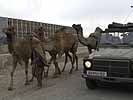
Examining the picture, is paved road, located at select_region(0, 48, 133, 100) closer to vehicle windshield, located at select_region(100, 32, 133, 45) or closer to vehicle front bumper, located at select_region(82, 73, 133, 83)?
vehicle front bumper, located at select_region(82, 73, 133, 83)

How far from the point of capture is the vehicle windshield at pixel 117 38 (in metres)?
10.1

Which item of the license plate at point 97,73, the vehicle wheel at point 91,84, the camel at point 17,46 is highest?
the camel at point 17,46

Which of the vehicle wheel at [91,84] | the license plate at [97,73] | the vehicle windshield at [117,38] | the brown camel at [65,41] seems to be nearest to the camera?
the license plate at [97,73]

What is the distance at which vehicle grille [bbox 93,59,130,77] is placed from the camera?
8422 mm

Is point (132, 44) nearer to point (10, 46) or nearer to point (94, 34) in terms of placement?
point (10, 46)

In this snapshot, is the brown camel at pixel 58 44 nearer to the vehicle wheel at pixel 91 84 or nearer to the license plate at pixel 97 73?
the vehicle wheel at pixel 91 84

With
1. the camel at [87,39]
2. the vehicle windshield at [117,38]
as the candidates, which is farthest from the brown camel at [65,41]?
the vehicle windshield at [117,38]

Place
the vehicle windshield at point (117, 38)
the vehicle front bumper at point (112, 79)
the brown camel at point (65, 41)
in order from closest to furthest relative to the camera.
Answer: the vehicle front bumper at point (112, 79) < the vehicle windshield at point (117, 38) < the brown camel at point (65, 41)

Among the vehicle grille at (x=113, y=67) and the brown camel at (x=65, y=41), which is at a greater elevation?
the brown camel at (x=65, y=41)

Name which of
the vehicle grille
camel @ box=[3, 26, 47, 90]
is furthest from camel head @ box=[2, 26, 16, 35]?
the vehicle grille

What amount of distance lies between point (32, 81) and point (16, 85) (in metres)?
0.87

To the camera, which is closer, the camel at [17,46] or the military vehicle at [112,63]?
the military vehicle at [112,63]

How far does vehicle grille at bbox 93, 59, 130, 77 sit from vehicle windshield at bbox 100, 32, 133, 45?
5.40 feet

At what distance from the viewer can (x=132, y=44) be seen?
32.0 ft
